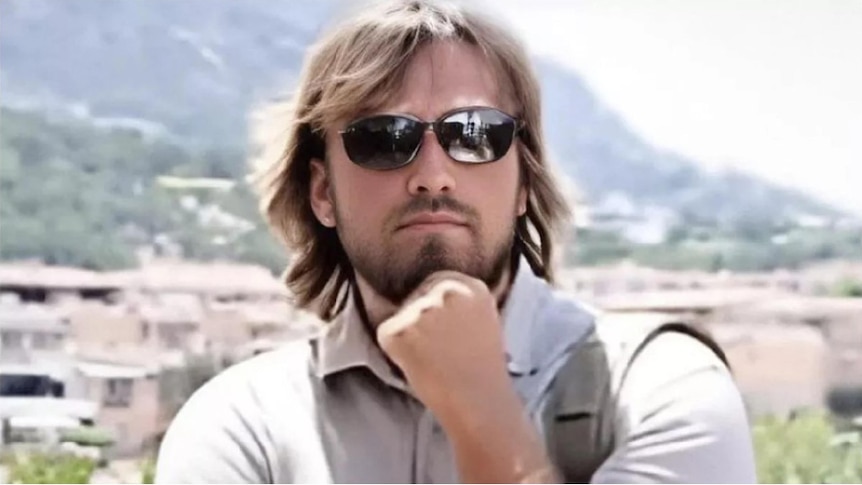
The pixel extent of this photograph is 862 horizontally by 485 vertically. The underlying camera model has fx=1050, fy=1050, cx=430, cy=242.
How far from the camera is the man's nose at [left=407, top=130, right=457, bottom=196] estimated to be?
1.01 meters

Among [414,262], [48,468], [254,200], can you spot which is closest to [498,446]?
[414,262]

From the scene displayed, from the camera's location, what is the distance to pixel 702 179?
1231 mm

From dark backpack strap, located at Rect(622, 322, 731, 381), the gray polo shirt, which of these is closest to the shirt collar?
the gray polo shirt

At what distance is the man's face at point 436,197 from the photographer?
3.34 ft

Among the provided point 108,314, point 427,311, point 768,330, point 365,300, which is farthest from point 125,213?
point 768,330

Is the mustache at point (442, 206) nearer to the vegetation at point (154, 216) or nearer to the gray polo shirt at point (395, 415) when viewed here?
the gray polo shirt at point (395, 415)

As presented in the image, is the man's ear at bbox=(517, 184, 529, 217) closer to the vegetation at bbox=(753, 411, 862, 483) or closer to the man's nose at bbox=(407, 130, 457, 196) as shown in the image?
the man's nose at bbox=(407, 130, 457, 196)

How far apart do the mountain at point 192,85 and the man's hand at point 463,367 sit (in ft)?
0.99

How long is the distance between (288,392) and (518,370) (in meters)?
0.23

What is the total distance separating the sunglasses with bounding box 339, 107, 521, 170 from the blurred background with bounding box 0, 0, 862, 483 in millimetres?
200

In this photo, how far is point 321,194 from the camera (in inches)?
43.9

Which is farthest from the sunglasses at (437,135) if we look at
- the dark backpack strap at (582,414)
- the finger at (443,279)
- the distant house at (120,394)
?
the distant house at (120,394)

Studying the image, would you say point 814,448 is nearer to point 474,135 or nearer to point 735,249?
point 735,249

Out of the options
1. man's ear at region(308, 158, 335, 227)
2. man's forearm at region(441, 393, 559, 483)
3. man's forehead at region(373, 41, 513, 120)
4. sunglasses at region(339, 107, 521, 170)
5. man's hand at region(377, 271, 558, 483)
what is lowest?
man's forearm at region(441, 393, 559, 483)
